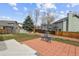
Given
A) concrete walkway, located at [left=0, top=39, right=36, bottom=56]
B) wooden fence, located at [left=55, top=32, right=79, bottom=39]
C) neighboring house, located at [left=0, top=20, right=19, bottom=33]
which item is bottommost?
concrete walkway, located at [left=0, top=39, right=36, bottom=56]

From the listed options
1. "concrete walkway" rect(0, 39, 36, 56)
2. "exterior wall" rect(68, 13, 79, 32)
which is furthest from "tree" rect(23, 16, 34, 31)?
"exterior wall" rect(68, 13, 79, 32)

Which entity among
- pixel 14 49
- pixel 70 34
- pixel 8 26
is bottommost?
pixel 14 49

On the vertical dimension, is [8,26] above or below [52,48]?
above

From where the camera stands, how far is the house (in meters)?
4.98

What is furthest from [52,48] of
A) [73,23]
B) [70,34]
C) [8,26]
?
[8,26]

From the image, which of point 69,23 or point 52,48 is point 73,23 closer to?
point 69,23

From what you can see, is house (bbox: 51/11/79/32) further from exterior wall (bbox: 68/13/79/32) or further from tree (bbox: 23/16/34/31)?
tree (bbox: 23/16/34/31)

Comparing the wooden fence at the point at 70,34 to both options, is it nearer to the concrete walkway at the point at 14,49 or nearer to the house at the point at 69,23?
the house at the point at 69,23

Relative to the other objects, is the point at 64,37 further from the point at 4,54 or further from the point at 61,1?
the point at 4,54

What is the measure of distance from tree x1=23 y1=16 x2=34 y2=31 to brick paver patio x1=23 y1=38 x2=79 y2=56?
173mm

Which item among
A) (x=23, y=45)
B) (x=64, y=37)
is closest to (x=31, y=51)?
(x=23, y=45)

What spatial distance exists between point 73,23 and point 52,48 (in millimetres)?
423

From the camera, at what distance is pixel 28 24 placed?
196 inches

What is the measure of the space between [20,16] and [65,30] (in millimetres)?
606
